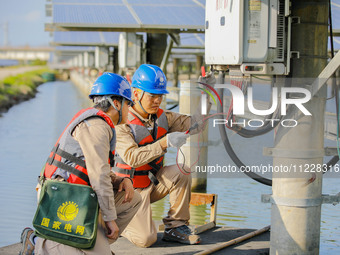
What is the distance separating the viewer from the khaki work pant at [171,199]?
211 inches

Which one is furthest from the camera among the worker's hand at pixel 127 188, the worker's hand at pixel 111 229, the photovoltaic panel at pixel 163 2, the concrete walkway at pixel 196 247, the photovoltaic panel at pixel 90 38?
the photovoltaic panel at pixel 90 38

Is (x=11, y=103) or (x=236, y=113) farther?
(x=11, y=103)

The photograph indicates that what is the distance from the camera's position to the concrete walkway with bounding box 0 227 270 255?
5.14 m

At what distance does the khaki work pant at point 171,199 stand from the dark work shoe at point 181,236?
0.14 ft

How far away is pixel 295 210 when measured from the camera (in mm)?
4512

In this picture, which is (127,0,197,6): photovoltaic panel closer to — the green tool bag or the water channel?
the water channel

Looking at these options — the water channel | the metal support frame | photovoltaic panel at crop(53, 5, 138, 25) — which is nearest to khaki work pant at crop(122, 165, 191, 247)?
the water channel

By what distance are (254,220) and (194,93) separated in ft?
5.77

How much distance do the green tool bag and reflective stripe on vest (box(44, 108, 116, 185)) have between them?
0.30 ft

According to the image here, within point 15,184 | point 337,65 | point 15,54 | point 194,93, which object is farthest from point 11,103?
point 15,54

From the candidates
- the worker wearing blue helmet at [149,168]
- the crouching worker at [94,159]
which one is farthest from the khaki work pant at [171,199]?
the crouching worker at [94,159]

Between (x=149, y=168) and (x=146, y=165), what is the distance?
1.8 inches

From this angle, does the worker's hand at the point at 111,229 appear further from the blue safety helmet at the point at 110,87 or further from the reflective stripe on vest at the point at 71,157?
the blue safety helmet at the point at 110,87

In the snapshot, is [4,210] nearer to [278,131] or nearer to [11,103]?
[278,131]
